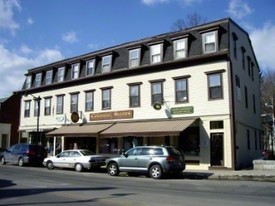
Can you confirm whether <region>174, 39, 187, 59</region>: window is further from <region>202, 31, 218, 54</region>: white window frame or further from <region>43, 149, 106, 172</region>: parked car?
<region>43, 149, 106, 172</region>: parked car

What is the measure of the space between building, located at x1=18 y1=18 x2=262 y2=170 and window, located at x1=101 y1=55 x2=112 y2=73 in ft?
0.27

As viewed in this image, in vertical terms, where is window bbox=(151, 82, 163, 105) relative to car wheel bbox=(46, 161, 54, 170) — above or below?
above

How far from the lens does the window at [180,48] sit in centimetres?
2798

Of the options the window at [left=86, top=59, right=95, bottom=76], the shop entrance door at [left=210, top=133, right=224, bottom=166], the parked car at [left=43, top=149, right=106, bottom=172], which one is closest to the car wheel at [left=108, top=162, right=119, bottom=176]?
the parked car at [left=43, top=149, right=106, bottom=172]

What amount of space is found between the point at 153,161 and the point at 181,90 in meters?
7.77

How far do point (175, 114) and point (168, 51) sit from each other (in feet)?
15.3

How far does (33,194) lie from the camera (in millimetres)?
13875

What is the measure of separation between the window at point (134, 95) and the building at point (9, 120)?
21.4 metres

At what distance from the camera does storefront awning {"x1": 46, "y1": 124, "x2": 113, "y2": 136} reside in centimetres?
3073

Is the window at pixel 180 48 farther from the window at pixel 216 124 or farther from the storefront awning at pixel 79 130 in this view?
the storefront awning at pixel 79 130

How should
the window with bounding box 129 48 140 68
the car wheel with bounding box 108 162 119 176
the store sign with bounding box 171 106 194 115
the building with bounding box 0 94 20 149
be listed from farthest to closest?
1. the building with bounding box 0 94 20 149
2. the window with bounding box 129 48 140 68
3. the store sign with bounding box 171 106 194 115
4. the car wheel with bounding box 108 162 119 176

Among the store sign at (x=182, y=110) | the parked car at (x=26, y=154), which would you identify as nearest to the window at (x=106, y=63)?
the store sign at (x=182, y=110)

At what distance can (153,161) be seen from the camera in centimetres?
2130

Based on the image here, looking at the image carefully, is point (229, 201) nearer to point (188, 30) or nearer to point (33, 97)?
point (188, 30)
